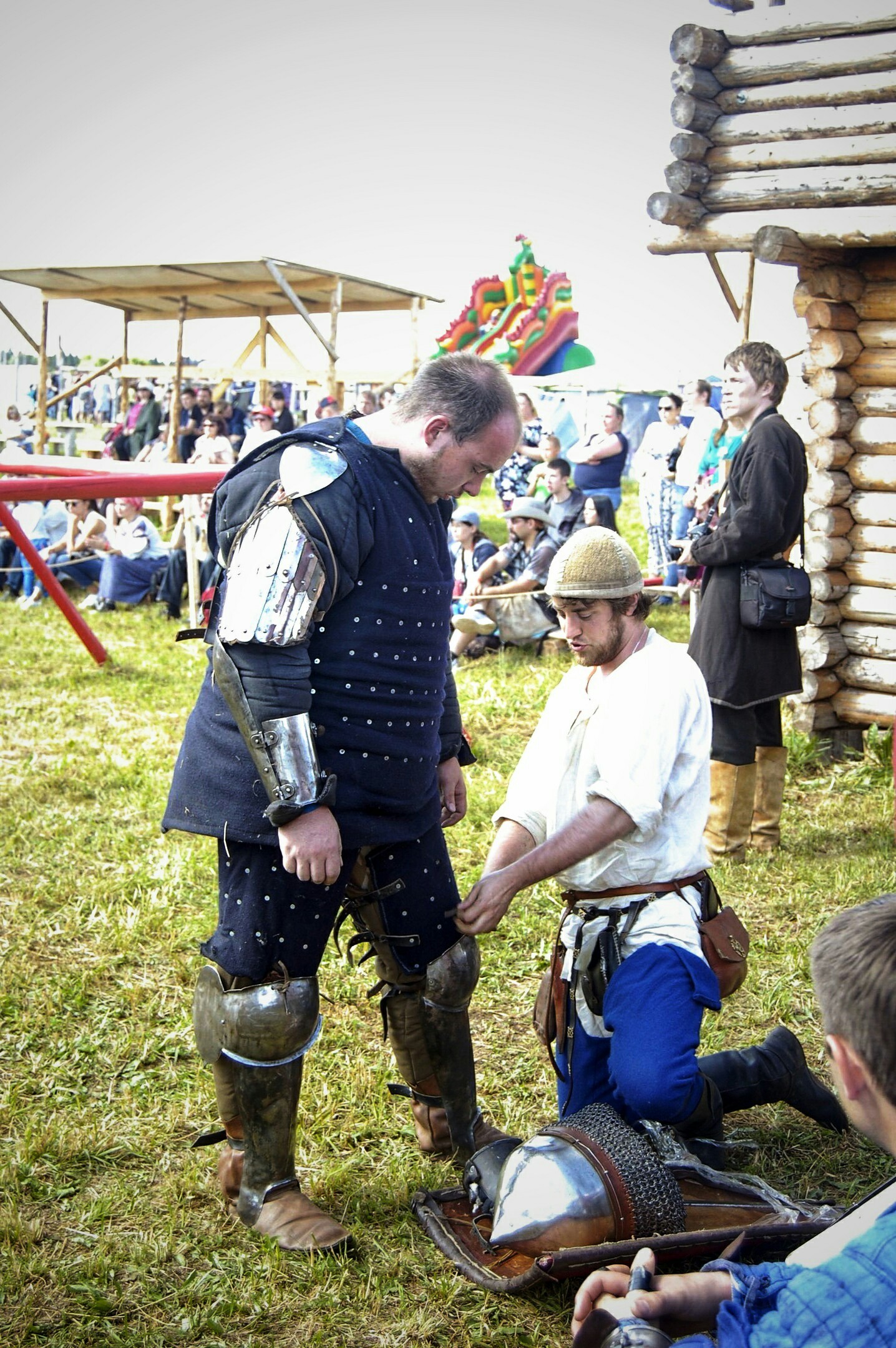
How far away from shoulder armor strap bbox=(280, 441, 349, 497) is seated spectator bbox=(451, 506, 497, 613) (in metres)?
6.75

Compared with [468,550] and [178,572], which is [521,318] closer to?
[178,572]

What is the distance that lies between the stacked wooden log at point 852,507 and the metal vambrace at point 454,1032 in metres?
3.73

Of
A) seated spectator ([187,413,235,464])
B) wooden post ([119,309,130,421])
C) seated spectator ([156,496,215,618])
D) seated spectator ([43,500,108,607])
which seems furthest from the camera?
wooden post ([119,309,130,421])

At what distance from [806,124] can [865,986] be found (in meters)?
5.40

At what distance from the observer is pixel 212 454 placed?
13.3 meters

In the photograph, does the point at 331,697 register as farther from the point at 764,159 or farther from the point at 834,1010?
the point at 764,159

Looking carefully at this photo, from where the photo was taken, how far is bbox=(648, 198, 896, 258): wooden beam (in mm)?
5402

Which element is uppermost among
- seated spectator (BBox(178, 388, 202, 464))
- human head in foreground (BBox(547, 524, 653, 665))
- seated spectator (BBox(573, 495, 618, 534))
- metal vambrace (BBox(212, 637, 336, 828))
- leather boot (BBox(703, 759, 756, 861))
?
seated spectator (BBox(178, 388, 202, 464))

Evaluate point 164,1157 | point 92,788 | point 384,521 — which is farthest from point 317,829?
point 92,788

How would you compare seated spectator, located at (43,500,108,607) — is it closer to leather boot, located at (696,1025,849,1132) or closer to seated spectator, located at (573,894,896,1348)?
leather boot, located at (696,1025,849,1132)

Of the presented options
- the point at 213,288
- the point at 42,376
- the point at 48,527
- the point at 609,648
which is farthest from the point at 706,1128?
the point at 42,376

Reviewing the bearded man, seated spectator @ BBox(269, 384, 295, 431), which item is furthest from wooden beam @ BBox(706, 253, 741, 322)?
the bearded man

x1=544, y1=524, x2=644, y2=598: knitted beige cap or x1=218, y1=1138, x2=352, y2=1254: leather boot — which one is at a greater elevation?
x1=544, y1=524, x2=644, y2=598: knitted beige cap

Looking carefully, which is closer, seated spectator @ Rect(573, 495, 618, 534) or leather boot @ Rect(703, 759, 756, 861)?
leather boot @ Rect(703, 759, 756, 861)
